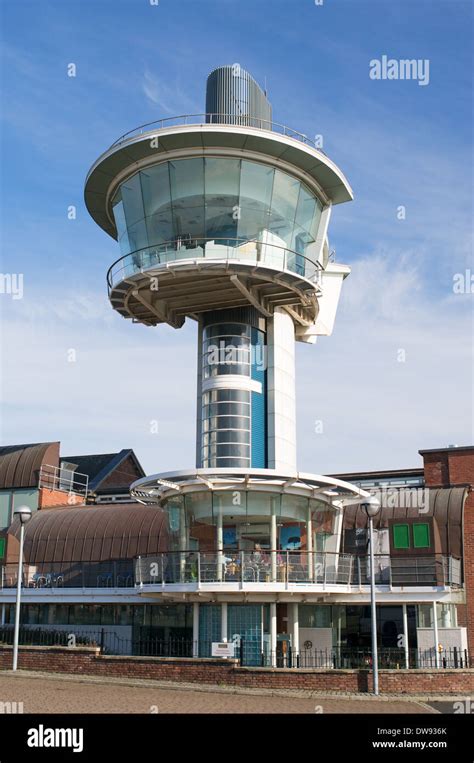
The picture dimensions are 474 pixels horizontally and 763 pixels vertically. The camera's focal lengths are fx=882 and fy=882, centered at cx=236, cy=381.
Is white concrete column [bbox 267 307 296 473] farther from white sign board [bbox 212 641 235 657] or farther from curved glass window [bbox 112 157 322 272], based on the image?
white sign board [bbox 212 641 235 657]

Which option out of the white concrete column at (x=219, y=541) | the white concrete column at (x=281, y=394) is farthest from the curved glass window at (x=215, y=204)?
the white concrete column at (x=219, y=541)

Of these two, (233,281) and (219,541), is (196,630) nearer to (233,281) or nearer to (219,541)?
(219,541)

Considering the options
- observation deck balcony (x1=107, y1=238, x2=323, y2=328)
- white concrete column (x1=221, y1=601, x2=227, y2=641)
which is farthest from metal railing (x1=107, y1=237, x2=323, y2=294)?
white concrete column (x1=221, y1=601, x2=227, y2=641)

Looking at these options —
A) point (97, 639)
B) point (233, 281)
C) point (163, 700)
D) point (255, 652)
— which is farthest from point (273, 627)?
point (233, 281)

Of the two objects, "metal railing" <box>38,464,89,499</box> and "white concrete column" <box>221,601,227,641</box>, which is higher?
"metal railing" <box>38,464,89,499</box>

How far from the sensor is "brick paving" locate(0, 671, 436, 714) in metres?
19.5

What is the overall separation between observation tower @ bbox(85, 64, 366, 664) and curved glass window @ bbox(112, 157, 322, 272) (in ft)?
0.16

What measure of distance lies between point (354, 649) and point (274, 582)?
6.52m

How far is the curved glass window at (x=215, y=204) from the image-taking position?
32.9m

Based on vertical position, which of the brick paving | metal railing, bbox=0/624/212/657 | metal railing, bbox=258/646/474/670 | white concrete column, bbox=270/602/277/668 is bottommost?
the brick paving

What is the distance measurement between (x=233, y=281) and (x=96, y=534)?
1402cm

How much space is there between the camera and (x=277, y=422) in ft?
114
